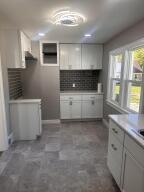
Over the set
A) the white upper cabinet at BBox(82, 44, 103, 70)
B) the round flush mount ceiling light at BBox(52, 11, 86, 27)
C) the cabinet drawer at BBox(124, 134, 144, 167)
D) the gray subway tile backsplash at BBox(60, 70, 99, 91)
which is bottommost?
the cabinet drawer at BBox(124, 134, 144, 167)

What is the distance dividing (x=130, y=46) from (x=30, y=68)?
2577mm

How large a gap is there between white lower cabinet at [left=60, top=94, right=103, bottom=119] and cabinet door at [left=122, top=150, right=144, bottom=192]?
8.91ft

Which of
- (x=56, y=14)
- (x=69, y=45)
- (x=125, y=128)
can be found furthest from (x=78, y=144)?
(x=69, y=45)

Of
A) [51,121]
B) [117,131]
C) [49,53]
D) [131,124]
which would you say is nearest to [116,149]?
[117,131]

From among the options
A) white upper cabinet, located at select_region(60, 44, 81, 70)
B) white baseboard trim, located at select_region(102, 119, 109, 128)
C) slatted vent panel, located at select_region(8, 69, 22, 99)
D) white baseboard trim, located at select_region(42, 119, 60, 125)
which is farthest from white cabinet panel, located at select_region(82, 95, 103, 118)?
slatted vent panel, located at select_region(8, 69, 22, 99)

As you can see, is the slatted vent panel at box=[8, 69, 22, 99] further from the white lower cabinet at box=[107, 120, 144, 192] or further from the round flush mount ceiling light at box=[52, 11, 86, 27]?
the white lower cabinet at box=[107, 120, 144, 192]

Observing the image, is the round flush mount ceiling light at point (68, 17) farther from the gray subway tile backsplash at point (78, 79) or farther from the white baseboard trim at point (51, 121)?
the white baseboard trim at point (51, 121)

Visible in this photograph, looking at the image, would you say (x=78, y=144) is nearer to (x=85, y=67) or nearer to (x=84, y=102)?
(x=84, y=102)

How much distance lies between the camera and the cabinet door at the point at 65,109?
4.16 meters

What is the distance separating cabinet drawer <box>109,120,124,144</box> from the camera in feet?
5.35

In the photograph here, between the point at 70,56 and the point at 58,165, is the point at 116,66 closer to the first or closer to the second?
the point at 70,56

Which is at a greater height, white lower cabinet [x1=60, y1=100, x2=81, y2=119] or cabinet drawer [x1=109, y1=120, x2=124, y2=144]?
cabinet drawer [x1=109, y1=120, x2=124, y2=144]

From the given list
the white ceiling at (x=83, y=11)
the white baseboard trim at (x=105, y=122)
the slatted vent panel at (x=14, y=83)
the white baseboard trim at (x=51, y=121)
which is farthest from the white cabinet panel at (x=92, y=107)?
the white ceiling at (x=83, y=11)

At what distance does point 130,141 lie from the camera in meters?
1.42
